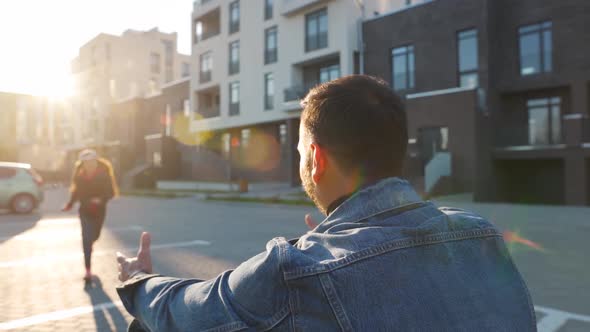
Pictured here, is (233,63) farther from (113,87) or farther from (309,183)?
(309,183)

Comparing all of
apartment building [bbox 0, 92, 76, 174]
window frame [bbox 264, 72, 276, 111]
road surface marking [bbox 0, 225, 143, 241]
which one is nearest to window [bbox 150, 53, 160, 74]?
apartment building [bbox 0, 92, 76, 174]

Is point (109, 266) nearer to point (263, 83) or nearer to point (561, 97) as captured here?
point (561, 97)

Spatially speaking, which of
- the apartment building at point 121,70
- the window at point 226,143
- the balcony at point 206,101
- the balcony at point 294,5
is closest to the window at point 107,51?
the apartment building at point 121,70

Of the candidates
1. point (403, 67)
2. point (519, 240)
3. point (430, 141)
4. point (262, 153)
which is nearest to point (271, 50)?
point (262, 153)

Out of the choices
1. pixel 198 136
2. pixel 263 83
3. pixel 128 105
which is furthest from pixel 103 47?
pixel 263 83

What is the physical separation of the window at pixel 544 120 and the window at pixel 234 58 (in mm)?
19748

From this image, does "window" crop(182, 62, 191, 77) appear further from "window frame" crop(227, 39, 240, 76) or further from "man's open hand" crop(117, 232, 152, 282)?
"man's open hand" crop(117, 232, 152, 282)

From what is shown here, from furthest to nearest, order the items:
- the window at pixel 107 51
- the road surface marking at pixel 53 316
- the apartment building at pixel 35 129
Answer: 1. the apartment building at pixel 35 129
2. the window at pixel 107 51
3. the road surface marking at pixel 53 316

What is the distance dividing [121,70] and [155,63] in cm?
434

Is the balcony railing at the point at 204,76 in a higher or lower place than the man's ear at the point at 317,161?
higher

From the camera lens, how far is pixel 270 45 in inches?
1182

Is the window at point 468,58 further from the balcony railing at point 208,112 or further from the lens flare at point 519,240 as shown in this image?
the balcony railing at point 208,112

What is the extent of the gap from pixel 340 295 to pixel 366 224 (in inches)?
8.4

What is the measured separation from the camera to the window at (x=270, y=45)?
2958 cm
